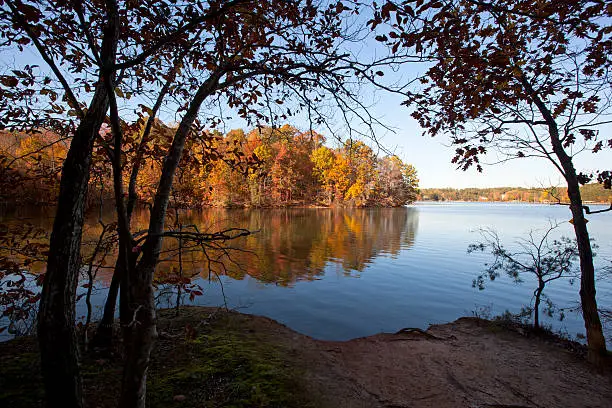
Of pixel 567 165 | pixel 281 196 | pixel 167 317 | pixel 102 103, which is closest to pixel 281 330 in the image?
pixel 167 317

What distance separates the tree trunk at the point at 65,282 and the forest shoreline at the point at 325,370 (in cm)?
69

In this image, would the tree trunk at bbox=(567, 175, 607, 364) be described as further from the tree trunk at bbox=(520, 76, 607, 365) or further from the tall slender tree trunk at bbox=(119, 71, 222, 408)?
the tall slender tree trunk at bbox=(119, 71, 222, 408)

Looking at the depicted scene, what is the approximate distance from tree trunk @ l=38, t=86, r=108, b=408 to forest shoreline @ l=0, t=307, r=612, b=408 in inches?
27.1

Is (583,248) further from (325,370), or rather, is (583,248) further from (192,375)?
(192,375)

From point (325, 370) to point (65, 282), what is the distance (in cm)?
376

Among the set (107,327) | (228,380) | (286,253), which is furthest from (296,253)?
(228,380)

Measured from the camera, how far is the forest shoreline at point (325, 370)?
362cm

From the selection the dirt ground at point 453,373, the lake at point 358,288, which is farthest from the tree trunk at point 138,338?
the dirt ground at point 453,373

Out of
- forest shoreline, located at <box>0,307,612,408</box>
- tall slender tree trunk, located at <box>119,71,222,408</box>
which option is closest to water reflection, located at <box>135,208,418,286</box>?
forest shoreline, located at <box>0,307,612,408</box>

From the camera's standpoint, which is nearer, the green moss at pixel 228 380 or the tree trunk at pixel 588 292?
the green moss at pixel 228 380

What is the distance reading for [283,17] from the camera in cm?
340

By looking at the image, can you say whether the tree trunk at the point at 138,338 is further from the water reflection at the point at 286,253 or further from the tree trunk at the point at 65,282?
the water reflection at the point at 286,253

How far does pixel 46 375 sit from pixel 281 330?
4.62 meters

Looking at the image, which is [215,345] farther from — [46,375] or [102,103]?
[102,103]
